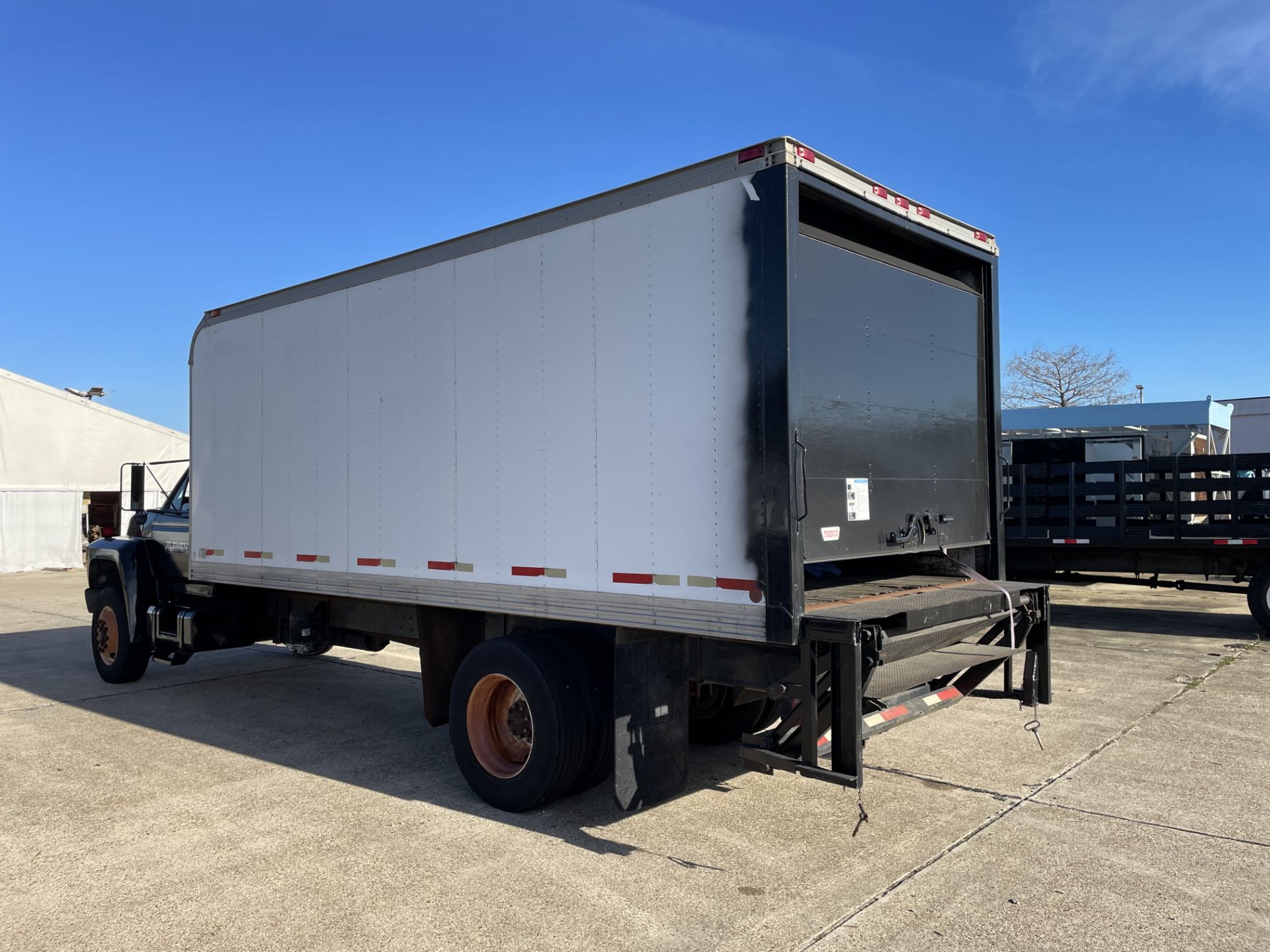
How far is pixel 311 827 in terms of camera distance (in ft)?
16.9

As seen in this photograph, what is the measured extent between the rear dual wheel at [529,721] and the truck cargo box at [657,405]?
1.09 ft

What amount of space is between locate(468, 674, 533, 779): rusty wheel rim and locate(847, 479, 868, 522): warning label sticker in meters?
2.23

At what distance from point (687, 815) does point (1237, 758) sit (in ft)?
12.8

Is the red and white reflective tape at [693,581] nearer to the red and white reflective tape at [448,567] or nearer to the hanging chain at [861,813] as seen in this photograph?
the hanging chain at [861,813]

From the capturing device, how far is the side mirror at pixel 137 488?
8.91 metres

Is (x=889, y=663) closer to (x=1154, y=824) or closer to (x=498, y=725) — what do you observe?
(x=1154, y=824)

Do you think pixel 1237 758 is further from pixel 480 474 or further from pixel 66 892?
pixel 66 892

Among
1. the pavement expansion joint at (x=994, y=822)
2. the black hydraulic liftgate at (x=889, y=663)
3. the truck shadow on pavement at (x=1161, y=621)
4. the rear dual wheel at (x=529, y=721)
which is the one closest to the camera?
the pavement expansion joint at (x=994, y=822)

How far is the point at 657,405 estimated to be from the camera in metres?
4.77

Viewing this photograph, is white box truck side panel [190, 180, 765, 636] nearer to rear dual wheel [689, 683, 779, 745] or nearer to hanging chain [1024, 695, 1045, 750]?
rear dual wheel [689, 683, 779, 745]

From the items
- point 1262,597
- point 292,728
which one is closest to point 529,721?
point 292,728

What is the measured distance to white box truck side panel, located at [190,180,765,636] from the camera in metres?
4.55

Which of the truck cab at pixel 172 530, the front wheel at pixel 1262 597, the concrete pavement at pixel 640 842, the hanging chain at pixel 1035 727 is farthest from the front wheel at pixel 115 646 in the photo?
the front wheel at pixel 1262 597

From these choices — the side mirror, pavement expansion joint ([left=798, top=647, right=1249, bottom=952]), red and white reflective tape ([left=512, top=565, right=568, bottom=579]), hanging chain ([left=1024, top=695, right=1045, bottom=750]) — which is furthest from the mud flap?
the side mirror
